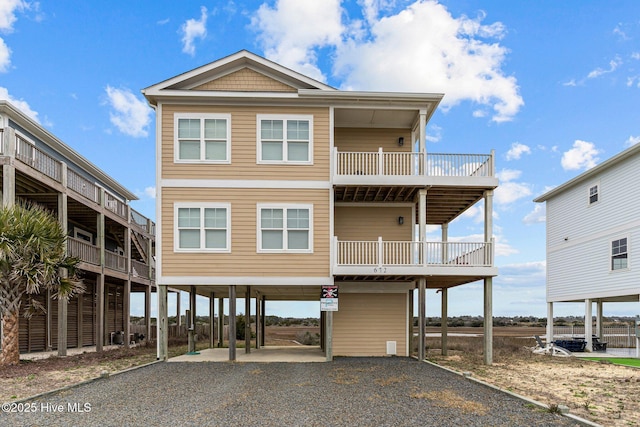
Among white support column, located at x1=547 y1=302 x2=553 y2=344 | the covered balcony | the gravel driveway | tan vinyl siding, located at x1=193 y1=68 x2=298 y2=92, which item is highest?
tan vinyl siding, located at x1=193 y1=68 x2=298 y2=92

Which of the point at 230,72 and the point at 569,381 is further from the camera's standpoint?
the point at 230,72

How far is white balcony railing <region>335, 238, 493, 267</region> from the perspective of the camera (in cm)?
1684

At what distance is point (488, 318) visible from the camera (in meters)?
16.8

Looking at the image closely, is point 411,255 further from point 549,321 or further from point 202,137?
point 549,321

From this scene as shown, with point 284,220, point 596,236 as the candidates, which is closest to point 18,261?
point 284,220

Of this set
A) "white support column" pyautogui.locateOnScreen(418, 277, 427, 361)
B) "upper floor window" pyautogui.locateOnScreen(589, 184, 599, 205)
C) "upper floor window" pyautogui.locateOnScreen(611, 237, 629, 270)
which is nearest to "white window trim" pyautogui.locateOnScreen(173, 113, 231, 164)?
"white support column" pyautogui.locateOnScreen(418, 277, 427, 361)

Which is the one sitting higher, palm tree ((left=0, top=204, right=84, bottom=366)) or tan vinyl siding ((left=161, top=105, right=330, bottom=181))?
tan vinyl siding ((left=161, top=105, right=330, bottom=181))

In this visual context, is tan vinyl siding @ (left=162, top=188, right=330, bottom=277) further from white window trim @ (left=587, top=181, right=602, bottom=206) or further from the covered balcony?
white window trim @ (left=587, top=181, right=602, bottom=206)

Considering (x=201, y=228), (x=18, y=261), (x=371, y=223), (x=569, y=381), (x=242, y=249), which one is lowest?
(x=569, y=381)

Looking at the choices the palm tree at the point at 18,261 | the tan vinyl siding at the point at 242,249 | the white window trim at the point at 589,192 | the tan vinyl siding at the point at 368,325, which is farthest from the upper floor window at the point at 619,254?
the palm tree at the point at 18,261

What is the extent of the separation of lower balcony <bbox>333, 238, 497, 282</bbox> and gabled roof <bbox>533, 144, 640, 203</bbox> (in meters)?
7.49

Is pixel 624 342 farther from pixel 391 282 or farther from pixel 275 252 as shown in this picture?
pixel 275 252

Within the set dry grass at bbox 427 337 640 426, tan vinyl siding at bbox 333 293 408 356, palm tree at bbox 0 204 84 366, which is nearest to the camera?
dry grass at bbox 427 337 640 426

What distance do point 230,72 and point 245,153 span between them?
2836 mm
